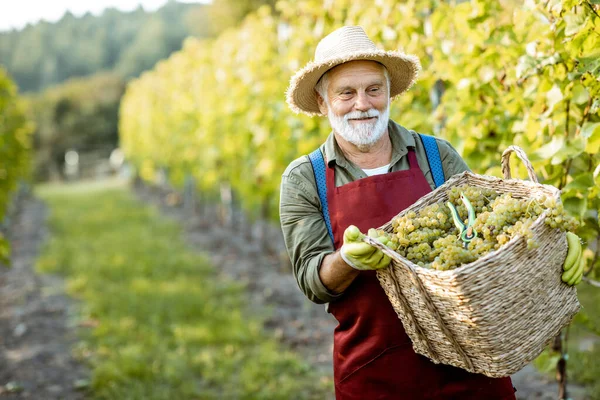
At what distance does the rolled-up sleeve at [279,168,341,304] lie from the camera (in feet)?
6.26

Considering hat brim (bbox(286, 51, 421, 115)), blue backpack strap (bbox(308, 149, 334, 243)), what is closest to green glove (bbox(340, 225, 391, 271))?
blue backpack strap (bbox(308, 149, 334, 243))

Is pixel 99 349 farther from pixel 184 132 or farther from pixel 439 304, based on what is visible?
pixel 184 132

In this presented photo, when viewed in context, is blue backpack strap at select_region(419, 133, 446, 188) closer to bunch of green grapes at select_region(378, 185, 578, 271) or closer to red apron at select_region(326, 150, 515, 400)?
red apron at select_region(326, 150, 515, 400)

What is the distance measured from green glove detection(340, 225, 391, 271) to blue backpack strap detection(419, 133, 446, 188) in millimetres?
490

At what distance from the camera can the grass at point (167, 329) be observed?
13.4 feet

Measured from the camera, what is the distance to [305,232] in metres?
1.96

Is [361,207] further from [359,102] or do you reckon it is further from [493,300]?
[493,300]

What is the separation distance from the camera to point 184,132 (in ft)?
36.9

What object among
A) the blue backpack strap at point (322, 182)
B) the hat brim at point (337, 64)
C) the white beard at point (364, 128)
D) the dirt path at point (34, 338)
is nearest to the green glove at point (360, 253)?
the blue backpack strap at point (322, 182)

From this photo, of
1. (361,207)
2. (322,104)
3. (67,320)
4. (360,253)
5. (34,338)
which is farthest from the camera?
(67,320)

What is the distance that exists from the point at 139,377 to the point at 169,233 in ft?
19.6

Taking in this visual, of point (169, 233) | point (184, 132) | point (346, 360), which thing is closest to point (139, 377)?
point (346, 360)

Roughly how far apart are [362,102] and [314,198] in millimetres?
361

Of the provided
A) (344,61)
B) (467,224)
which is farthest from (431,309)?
(344,61)
